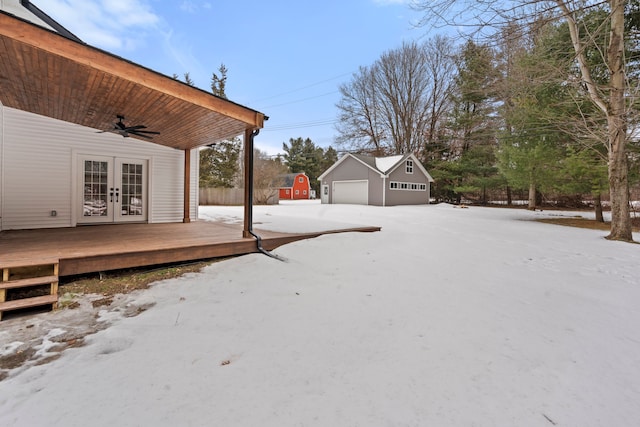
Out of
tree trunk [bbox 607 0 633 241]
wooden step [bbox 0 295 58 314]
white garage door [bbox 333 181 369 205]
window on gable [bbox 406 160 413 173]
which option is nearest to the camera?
wooden step [bbox 0 295 58 314]

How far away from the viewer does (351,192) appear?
20.0m

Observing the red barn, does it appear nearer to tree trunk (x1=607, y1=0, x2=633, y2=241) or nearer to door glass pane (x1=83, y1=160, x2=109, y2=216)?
door glass pane (x1=83, y1=160, x2=109, y2=216)

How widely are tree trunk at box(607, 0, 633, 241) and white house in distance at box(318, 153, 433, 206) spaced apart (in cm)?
1128

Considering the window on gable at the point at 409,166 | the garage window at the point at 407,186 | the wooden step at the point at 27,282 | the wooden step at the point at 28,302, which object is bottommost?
the wooden step at the point at 28,302

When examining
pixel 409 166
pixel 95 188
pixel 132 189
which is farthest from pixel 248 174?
pixel 409 166

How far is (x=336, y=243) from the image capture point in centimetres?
543

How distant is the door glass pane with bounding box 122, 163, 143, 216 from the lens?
22.2 feet

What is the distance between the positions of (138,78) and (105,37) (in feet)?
57.1

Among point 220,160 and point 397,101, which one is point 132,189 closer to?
point 220,160

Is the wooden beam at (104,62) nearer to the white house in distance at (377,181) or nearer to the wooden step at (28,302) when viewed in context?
the wooden step at (28,302)

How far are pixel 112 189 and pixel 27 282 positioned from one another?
4.48m

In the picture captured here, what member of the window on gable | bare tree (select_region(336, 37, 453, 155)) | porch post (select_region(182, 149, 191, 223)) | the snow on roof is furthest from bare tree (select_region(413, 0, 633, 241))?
bare tree (select_region(336, 37, 453, 155))

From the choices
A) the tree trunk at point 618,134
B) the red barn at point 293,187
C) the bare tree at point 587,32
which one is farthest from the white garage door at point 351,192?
the red barn at point 293,187

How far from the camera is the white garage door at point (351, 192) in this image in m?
19.2
